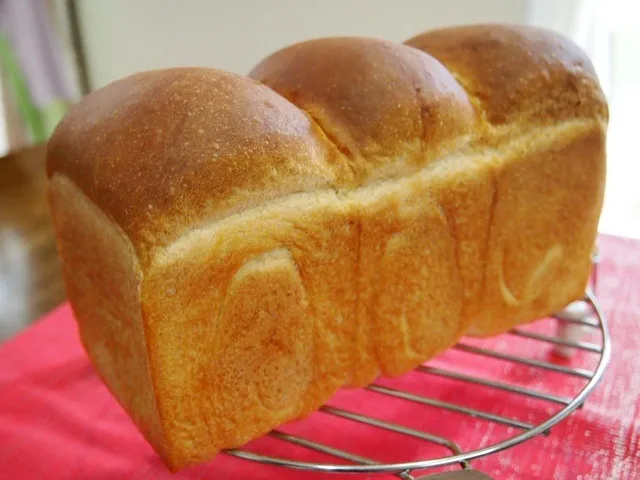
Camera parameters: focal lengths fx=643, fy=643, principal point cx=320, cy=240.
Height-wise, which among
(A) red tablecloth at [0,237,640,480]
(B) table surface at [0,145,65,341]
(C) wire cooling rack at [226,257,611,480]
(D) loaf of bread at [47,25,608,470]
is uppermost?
(D) loaf of bread at [47,25,608,470]

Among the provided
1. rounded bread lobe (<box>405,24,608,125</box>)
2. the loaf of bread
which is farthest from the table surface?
rounded bread lobe (<box>405,24,608,125</box>)

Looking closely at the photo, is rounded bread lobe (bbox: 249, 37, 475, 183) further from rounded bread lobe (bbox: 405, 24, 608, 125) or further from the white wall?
the white wall

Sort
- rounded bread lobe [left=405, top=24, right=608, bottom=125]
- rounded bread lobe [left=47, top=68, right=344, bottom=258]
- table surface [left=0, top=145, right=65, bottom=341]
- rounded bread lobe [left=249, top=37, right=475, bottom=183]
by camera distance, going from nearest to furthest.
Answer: rounded bread lobe [left=47, top=68, right=344, bottom=258]
rounded bread lobe [left=249, top=37, right=475, bottom=183]
rounded bread lobe [left=405, top=24, right=608, bottom=125]
table surface [left=0, top=145, right=65, bottom=341]

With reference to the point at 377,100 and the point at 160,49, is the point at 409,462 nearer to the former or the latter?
the point at 377,100

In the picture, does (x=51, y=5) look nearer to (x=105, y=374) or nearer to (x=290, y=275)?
(x=105, y=374)

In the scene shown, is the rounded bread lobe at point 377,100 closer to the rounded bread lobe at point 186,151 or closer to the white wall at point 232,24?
the rounded bread lobe at point 186,151

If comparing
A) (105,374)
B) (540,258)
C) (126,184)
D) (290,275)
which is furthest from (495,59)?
(105,374)
